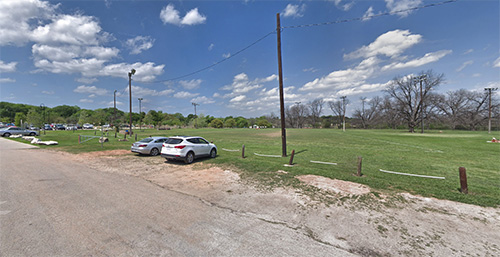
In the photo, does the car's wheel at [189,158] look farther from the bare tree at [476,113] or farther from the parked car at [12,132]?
the bare tree at [476,113]

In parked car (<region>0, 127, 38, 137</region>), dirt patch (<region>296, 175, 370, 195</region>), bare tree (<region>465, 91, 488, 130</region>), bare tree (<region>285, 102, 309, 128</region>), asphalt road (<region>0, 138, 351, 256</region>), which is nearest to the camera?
asphalt road (<region>0, 138, 351, 256</region>)

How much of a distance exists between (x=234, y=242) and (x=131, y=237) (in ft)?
6.55

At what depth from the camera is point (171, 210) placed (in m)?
5.20

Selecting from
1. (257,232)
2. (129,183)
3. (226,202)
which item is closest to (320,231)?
(257,232)

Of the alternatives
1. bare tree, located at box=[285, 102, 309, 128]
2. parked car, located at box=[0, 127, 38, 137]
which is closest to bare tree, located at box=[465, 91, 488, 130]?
bare tree, located at box=[285, 102, 309, 128]

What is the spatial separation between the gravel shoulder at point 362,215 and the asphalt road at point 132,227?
1.35 ft

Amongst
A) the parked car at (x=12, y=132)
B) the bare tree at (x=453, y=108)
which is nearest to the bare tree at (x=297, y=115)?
the bare tree at (x=453, y=108)

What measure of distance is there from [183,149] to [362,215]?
907 centimetres

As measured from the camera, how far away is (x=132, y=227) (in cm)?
423

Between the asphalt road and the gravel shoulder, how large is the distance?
1.35ft

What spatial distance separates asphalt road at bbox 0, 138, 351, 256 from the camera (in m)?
3.45

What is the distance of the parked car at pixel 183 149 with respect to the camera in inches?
438

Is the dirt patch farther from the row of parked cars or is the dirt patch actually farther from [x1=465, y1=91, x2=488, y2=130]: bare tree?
[x1=465, y1=91, x2=488, y2=130]: bare tree

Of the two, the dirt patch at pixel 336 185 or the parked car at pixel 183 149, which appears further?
the parked car at pixel 183 149
